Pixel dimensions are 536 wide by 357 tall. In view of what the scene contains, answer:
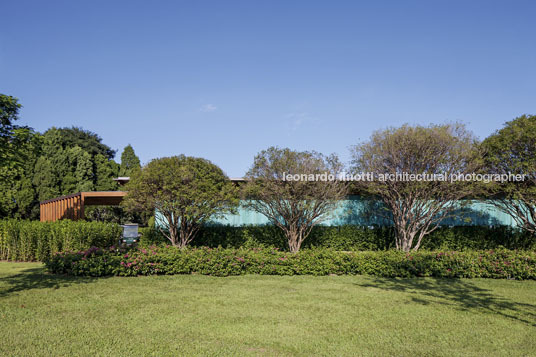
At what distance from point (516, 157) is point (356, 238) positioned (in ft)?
20.7

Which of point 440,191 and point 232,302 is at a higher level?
point 440,191

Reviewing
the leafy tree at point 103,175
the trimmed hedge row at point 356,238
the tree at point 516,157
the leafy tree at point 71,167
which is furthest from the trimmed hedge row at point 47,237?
the leafy tree at point 103,175

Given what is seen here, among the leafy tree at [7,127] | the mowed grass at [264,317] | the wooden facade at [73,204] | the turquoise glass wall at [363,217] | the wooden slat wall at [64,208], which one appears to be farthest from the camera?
the wooden slat wall at [64,208]

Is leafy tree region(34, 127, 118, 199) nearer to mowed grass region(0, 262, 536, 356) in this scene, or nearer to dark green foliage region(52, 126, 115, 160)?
dark green foliage region(52, 126, 115, 160)

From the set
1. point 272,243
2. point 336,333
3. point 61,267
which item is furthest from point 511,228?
point 61,267

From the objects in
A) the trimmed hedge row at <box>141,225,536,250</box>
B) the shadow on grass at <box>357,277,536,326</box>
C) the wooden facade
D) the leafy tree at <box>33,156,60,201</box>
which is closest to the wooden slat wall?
the wooden facade

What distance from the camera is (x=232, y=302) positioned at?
744cm

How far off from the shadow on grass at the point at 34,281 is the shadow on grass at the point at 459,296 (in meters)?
7.45

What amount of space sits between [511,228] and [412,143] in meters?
5.86

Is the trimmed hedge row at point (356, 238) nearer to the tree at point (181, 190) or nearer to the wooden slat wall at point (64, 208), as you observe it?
the tree at point (181, 190)

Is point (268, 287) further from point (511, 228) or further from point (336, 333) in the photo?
point (511, 228)

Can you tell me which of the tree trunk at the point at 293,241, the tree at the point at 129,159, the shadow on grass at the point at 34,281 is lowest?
the shadow on grass at the point at 34,281

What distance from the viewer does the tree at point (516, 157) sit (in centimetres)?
1234

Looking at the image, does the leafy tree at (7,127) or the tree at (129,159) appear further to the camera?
the tree at (129,159)
